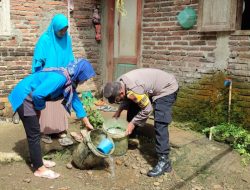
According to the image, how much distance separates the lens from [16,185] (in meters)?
3.71

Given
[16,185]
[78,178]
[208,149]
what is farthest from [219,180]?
[16,185]

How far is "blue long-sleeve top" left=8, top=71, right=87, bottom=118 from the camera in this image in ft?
11.1

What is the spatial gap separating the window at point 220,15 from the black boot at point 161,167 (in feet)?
7.97

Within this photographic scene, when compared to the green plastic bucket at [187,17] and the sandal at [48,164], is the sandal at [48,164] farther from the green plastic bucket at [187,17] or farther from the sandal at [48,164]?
the green plastic bucket at [187,17]

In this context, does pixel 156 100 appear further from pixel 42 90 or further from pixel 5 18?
pixel 5 18

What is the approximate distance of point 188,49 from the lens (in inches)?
226

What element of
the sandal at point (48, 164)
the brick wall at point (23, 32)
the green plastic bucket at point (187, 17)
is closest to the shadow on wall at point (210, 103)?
the green plastic bucket at point (187, 17)

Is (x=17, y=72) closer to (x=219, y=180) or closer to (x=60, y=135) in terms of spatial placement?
(x=60, y=135)

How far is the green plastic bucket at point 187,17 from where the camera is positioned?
554cm

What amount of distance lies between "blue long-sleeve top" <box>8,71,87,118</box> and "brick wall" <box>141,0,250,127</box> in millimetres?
2752

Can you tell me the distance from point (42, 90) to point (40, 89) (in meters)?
0.03

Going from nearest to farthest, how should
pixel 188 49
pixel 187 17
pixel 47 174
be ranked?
pixel 47 174, pixel 187 17, pixel 188 49

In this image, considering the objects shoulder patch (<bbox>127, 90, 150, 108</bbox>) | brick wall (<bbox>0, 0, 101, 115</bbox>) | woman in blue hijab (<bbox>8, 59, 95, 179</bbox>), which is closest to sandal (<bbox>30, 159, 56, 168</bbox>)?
woman in blue hijab (<bbox>8, 59, 95, 179</bbox>)

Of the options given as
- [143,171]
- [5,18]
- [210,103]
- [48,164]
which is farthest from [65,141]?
[5,18]
